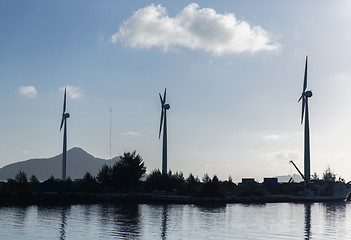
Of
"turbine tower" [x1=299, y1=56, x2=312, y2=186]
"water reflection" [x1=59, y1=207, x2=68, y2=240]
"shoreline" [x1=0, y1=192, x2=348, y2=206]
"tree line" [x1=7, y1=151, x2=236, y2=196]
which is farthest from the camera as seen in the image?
"turbine tower" [x1=299, y1=56, x2=312, y2=186]

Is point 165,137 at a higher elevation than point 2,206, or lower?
higher

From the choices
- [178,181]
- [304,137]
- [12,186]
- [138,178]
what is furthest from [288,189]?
[12,186]

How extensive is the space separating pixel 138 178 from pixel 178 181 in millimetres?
17253

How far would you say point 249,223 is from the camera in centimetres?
7906

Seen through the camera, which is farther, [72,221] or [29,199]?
[29,199]

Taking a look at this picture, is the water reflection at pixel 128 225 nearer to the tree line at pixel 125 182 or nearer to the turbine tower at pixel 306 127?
the tree line at pixel 125 182

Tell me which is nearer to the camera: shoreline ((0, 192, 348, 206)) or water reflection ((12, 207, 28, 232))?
water reflection ((12, 207, 28, 232))

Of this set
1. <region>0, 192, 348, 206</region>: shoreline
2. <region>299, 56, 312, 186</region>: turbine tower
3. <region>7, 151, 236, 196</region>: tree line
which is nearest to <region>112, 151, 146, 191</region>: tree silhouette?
<region>7, 151, 236, 196</region>: tree line

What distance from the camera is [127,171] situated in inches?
5719

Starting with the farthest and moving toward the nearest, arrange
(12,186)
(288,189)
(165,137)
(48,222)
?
(288,189)
(165,137)
(12,186)
(48,222)

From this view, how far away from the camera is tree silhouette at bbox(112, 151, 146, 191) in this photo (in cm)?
14538

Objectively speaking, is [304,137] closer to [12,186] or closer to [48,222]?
[12,186]

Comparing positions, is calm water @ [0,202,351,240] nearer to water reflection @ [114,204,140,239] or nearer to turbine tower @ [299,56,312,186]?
water reflection @ [114,204,140,239]

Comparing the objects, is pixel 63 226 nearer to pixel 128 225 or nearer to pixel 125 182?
pixel 128 225
